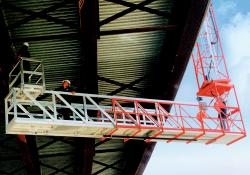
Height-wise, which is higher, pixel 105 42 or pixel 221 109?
pixel 105 42

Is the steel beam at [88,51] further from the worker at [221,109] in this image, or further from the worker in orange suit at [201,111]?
the worker at [221,109]

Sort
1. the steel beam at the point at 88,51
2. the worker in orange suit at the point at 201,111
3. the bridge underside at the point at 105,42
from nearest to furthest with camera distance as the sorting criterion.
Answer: the steel beam at the point at 88,51 < the bridge underside at the point at 105,42 < the worker in orange suit at the point at 201,111

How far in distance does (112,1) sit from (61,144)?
1142 centimetres

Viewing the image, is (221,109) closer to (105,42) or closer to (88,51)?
(105,42)

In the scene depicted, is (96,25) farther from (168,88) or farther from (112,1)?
(168,88)

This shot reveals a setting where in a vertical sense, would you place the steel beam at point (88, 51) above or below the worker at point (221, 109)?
above

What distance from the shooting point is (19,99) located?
14.4 metres

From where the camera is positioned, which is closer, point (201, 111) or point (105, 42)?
point (105, 42)

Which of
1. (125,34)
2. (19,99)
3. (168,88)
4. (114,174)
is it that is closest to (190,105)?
(168,88)

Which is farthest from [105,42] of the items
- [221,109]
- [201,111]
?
[221,109]

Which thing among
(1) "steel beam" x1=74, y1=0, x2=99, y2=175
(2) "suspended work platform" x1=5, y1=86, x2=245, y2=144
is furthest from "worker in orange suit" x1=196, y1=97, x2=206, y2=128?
(1) "steel beam" x1=74, y1=0, x2=99, y2=175

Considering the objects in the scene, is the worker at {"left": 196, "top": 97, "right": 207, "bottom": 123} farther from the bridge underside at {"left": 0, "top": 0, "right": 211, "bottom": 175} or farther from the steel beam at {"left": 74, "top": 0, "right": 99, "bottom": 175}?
the steel beam at {"left": 74, "top": 0, "right": 99, "bottom": 175}

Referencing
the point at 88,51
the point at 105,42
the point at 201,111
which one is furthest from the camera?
the point at 201,111

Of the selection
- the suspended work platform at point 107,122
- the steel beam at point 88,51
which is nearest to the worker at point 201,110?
the suspended work platform at point 107,122
